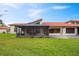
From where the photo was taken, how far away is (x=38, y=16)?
54.1 feet

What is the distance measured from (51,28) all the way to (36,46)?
33cm

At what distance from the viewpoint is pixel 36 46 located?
1648 centimetres

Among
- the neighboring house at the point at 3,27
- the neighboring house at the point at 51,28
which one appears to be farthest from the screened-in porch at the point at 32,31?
the neighboring house at the point at 3,27

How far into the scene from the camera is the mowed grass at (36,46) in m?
16.4

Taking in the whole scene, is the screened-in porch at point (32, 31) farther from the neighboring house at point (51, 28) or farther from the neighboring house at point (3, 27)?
the neighboring house at point (3, 27)

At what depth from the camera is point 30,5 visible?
1647 cm

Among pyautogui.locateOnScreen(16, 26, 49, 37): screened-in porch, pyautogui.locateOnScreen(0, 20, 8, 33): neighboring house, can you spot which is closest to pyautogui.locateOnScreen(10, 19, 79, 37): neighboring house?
pyautogui.locateOnScreen(16, 26, 49, 37): screened-in porch

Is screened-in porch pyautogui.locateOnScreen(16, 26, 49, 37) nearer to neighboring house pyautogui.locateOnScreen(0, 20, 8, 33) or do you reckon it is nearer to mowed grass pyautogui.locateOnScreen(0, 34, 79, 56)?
mowed grass pyautogui.locateOnScreen(0, 34, 79, 56)

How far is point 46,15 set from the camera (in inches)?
650

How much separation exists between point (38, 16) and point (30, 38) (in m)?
0.33

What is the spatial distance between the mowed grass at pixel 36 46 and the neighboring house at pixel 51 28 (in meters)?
0.08

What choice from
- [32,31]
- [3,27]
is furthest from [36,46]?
[3,27]

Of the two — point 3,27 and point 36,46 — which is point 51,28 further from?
point 3,27

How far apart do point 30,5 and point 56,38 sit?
0.59 m
